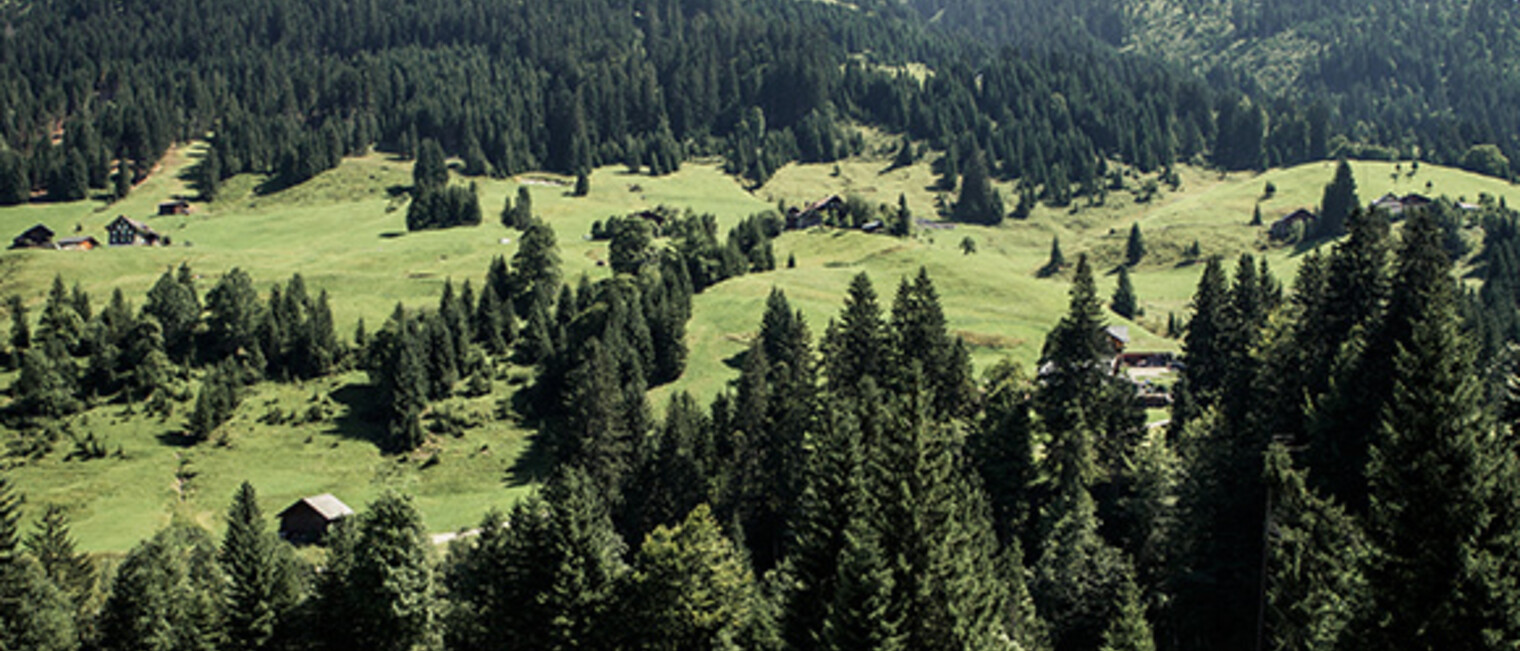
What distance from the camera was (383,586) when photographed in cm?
6131

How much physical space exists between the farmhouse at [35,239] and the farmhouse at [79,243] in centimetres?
179

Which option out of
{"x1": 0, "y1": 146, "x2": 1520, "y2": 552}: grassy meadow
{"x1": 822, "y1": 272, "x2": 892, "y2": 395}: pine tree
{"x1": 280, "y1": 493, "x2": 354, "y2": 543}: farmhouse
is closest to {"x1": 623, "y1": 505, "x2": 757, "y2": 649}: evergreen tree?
{"x1": 822, "y1": 272, "x2": 892, "y2": 395}: pine tree

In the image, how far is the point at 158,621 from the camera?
6994 cm

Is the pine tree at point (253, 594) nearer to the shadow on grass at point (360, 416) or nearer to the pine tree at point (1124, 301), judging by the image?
the shadow on grass at point (360, 416)

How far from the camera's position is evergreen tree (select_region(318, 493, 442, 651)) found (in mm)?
61656

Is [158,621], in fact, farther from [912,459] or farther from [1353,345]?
[1353,345]

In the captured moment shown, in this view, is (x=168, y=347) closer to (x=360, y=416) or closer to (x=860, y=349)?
(x=360, y=416)

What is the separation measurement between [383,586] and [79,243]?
→ 5815 inches

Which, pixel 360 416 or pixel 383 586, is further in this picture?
pixel 360 416

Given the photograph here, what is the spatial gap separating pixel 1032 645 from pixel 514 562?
28.6 m

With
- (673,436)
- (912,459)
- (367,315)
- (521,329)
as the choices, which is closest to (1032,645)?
(912,459)

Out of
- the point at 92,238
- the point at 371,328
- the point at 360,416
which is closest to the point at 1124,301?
the point at 371,328

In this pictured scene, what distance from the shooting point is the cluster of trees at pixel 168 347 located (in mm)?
119938

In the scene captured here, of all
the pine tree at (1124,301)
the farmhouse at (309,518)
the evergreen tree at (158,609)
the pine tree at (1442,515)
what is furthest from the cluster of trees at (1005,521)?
the pine tree at (1124,301)
